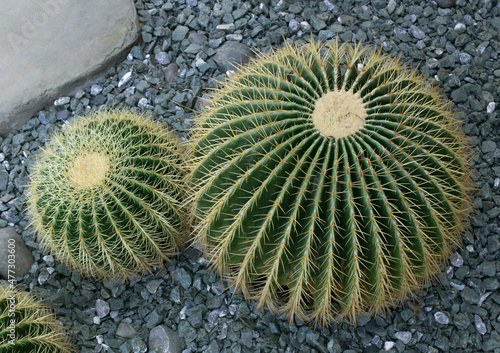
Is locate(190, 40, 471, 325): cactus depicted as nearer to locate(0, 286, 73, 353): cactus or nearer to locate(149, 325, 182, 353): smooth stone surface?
locate(149, 325, 182, 353): smooth stone surface

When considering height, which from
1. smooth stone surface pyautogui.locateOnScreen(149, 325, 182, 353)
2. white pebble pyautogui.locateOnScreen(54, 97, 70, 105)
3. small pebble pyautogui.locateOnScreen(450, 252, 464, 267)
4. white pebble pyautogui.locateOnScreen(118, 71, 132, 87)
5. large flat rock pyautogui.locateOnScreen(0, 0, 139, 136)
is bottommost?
small pebble pyautogui.locateOnScreen(450, 252, 464, 267)

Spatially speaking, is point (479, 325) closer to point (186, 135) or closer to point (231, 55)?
point (186, 135)

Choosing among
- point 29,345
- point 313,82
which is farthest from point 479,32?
point 29,345

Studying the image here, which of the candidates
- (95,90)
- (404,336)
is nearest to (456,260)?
(404,336)

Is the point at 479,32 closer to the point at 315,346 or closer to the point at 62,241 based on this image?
the point at 315,346

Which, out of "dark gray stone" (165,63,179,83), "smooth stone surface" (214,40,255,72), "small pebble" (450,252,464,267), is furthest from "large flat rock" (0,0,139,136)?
"small pebble" (450,252,464,267)

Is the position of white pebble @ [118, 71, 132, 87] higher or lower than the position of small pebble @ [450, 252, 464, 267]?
higher

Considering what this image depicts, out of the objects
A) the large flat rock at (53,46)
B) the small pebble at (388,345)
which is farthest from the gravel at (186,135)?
the large flat rock at (53,46)

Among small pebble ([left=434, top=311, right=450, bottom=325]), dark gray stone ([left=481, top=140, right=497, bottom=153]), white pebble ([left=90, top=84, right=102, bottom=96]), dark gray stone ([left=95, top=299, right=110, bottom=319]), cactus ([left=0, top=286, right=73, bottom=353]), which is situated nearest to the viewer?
cactus ([left=0, top=286, right=73, bottom=353])

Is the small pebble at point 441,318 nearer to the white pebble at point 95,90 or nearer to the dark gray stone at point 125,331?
the dark gray stone at point 125,331
